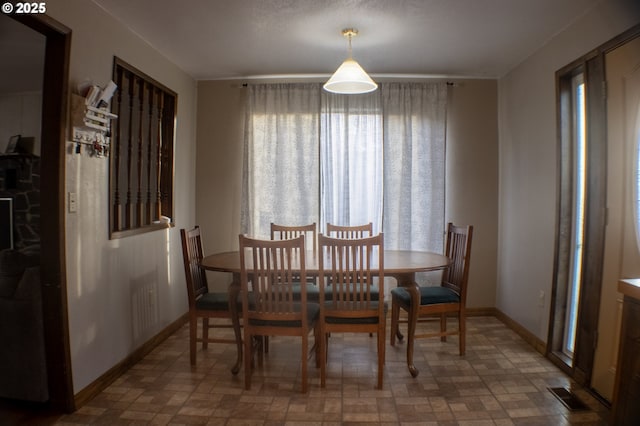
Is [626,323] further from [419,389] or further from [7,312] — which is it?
[7,312]

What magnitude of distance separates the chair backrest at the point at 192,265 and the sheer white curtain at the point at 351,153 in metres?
1.44

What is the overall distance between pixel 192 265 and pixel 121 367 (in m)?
0.83

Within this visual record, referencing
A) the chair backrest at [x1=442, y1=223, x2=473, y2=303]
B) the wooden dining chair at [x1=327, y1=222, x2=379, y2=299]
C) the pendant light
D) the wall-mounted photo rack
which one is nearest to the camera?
the wall-mounted photo rack

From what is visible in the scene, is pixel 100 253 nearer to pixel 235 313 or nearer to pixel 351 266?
pixel 235 313

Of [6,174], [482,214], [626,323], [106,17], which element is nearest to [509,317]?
[482,214]

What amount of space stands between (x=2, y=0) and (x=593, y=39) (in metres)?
3.29

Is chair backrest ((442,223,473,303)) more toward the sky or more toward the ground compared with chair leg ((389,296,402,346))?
more toward the sky

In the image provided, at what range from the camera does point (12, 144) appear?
4.85m

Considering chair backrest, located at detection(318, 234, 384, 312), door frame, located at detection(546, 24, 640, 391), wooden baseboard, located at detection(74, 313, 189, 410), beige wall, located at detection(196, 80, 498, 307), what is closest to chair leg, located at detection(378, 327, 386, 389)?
chair backrest, located at detection(318, 234, 384, 312)

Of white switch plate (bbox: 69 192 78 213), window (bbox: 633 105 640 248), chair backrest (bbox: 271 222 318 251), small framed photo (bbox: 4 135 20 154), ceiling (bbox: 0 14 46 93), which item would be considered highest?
ceiling (bbox: 0 14 46 93)

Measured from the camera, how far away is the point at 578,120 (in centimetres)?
283

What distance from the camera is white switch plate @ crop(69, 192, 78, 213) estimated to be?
2.28 meters

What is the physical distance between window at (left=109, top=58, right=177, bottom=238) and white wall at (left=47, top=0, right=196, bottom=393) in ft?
0.32

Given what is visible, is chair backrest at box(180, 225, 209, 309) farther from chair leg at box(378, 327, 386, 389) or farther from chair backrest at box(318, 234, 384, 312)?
chair leg at box(378, 327, 386, 389)
